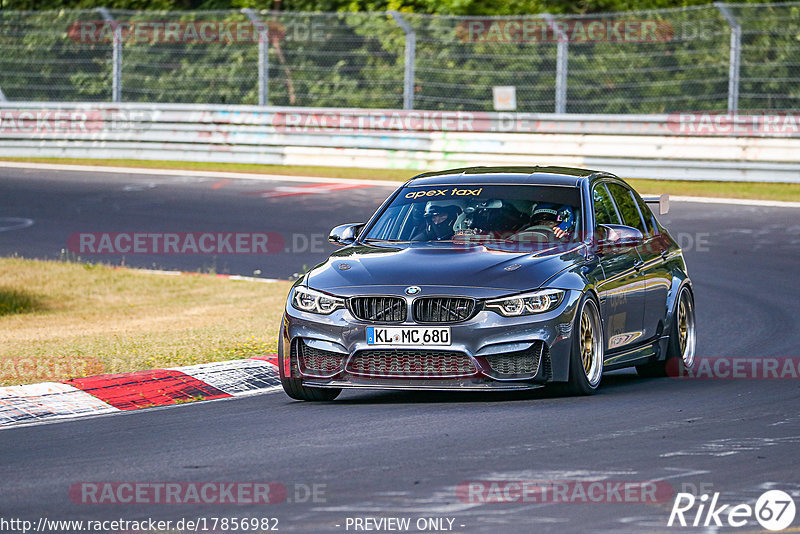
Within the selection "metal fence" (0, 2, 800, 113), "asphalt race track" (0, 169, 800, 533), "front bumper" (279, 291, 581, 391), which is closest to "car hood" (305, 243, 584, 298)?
"front bumper" (279, 291, 581, 391)

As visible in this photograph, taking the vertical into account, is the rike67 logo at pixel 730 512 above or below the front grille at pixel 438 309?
below

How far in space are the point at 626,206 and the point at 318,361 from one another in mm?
3224

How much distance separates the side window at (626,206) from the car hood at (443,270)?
1396 mm

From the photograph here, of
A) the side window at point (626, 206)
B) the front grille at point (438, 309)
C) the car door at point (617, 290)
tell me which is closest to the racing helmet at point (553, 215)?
the car door at point (617, 290)

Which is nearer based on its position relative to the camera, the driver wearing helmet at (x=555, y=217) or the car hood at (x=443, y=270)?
the car hood at (x=443, y=270)

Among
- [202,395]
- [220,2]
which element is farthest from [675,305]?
[220,2]

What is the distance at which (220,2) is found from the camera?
1446 inches

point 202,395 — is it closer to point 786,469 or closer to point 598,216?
point 598,216

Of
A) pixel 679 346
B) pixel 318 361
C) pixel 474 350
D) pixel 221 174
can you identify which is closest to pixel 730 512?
pixel 474 350

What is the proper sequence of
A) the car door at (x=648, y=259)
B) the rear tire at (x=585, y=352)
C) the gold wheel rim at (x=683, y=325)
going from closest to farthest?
the rear tire at (x=585, y=352) < the car door at (x=648, y=259) < the gold wheel rim at (x=683, y=325)

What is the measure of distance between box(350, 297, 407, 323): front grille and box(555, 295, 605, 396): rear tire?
1.09 metres

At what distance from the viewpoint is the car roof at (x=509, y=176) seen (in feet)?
34.0

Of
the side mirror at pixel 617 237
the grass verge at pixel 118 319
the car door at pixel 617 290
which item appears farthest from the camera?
the grass verge at pixel 118 319

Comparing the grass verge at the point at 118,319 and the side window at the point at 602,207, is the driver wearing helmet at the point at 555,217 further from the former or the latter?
the grass verge at the point at 118,319
